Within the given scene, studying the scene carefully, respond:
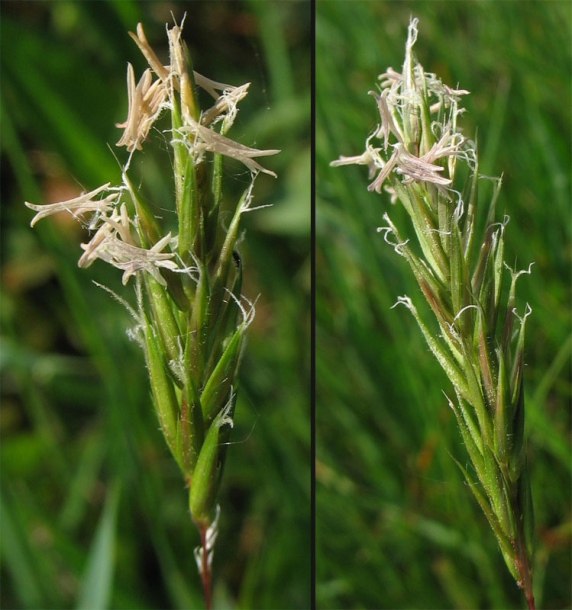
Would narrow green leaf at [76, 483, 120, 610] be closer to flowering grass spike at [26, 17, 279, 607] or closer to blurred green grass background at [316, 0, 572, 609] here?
blurred green grass background at [316, 0, 572, 609]

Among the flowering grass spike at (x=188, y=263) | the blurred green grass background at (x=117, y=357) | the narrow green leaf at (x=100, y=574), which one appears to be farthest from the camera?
the blurred green grass background at (x=117, y=357)

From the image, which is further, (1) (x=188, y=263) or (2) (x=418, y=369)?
(2) (x=418, y=369)

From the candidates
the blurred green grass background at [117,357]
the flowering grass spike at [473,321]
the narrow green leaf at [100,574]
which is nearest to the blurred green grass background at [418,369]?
the blurred green grass background at [117,357]

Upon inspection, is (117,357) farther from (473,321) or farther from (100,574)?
(473,321)

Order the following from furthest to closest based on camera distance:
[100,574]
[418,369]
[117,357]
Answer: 1. [117,357]
2. [418,369]
3. [100,574]

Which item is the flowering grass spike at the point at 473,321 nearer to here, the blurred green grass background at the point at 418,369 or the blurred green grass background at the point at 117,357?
the blurred green grass background at the point at 418,369

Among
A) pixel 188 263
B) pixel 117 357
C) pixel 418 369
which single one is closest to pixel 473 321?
pixel 188 263

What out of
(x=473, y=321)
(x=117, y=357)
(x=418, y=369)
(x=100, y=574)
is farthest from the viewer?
(x=117, y=357)

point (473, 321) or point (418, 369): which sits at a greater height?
point (473, 321)
